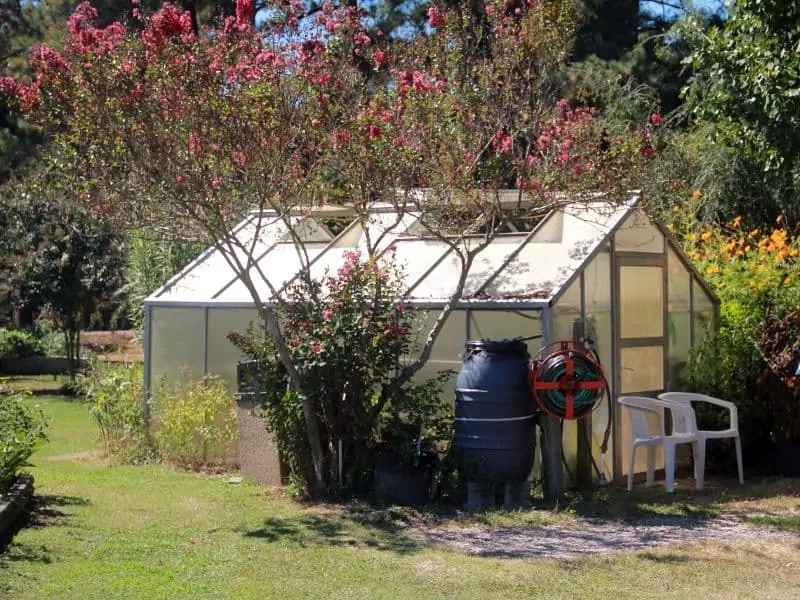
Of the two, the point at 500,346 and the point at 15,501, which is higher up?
the point at 500,346

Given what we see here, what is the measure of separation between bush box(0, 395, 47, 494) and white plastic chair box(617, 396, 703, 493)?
17.2ft

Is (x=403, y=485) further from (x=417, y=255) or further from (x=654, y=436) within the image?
(x=417, y=255)

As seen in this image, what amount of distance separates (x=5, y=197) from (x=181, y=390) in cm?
966

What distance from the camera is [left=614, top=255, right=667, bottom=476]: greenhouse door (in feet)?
36.3

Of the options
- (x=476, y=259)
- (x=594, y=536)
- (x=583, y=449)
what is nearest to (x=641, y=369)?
(x=583, y=449)

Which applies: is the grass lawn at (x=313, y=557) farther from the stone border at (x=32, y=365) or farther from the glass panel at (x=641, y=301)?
the stone border at (x=32, y=365)

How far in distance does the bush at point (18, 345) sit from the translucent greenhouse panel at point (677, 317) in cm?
1795

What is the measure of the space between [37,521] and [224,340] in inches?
159

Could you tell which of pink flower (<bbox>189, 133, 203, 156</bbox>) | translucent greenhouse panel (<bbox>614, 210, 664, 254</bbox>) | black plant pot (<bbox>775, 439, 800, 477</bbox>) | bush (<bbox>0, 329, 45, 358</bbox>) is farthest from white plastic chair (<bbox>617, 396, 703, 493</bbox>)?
bush (<bbox>0, 329, 45, 358</bbox>)

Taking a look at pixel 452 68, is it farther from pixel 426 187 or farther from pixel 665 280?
pixel 665 280

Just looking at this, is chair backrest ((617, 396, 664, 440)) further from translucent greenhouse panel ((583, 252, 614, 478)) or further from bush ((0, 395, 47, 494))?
bush ((0, 395, 47, 494))

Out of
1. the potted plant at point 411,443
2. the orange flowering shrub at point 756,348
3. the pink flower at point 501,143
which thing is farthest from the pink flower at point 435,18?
the orange flowering shrub at point 756,348

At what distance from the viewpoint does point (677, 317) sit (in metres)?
12.0

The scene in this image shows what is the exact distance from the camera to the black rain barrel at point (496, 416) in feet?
31.1
